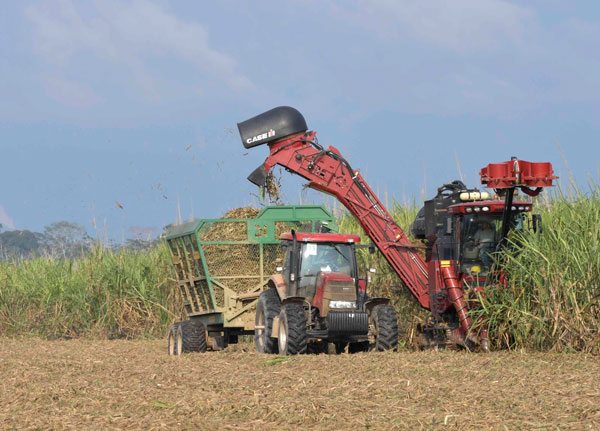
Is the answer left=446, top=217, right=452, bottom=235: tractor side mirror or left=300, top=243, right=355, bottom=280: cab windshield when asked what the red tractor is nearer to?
left=300, top=243, right=355, bottom=280: cab windshield

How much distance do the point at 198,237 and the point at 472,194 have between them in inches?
156

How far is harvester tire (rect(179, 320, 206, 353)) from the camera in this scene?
15.7 metres

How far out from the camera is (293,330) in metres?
13.6

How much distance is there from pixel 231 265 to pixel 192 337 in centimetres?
118

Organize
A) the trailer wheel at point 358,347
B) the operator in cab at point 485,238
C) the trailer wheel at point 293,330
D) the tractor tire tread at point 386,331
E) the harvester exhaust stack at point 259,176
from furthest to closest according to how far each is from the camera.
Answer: the harvester exhaust stack at point 259,176
the trailer wheel at point 358,347
the operator in cab at point 485,238
the tractor tire tread at point 386,331
the trailer wheel at point 293,330

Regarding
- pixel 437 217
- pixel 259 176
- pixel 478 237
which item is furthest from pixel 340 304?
pixel 259 176

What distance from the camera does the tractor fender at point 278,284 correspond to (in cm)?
1460

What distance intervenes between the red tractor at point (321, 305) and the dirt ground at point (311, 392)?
0.63 m

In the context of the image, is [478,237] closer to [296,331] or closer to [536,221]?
[536,221]

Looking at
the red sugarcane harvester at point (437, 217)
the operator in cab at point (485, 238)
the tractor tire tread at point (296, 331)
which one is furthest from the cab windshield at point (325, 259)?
the operator in cab at point (485, 238)

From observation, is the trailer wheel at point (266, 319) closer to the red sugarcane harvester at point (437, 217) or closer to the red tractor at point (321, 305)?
the red tractor at point (321, 305)

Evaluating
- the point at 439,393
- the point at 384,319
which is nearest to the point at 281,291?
the point at 384,319

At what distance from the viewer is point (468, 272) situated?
1430 cm

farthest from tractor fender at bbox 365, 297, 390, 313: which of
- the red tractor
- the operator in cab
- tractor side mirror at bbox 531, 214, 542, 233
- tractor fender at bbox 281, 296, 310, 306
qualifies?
tractor side mirror at bbox 531, 214, 542, 233
